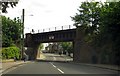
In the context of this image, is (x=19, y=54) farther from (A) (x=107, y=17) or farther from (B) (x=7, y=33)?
(A) (x=107, y=17)

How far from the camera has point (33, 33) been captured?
350 feet

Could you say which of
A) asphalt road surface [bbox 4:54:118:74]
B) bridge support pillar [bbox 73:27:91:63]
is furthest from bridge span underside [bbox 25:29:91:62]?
asphalt road surface [bbox 4:54:118:74]

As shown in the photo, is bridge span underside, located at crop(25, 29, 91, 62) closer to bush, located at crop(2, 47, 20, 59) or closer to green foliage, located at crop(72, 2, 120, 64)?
green foliage, located at crop(72, 2, 120, 64)

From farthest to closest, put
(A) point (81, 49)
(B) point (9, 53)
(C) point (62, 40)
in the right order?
(C) point (62, 40)
(A) point (81, 49)
(B) point (9, 53)

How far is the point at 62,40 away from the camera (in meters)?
88.9

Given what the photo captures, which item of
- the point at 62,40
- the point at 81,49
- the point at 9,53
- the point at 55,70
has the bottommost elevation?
the point at 55,70

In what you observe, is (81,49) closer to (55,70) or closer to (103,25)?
(103,25)

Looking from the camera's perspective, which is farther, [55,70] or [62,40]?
[62,40]

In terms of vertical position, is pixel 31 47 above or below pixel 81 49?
above

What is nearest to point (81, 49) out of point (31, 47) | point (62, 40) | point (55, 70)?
point (62, 40)

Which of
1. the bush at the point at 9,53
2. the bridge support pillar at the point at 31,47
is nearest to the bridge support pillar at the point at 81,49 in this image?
the bush at the point at 9,53

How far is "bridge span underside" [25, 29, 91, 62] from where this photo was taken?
76125mm

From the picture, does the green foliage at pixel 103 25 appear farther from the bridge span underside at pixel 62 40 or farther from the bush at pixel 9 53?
the bush at pixel 9 53

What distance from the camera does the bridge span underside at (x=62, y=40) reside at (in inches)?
2997
